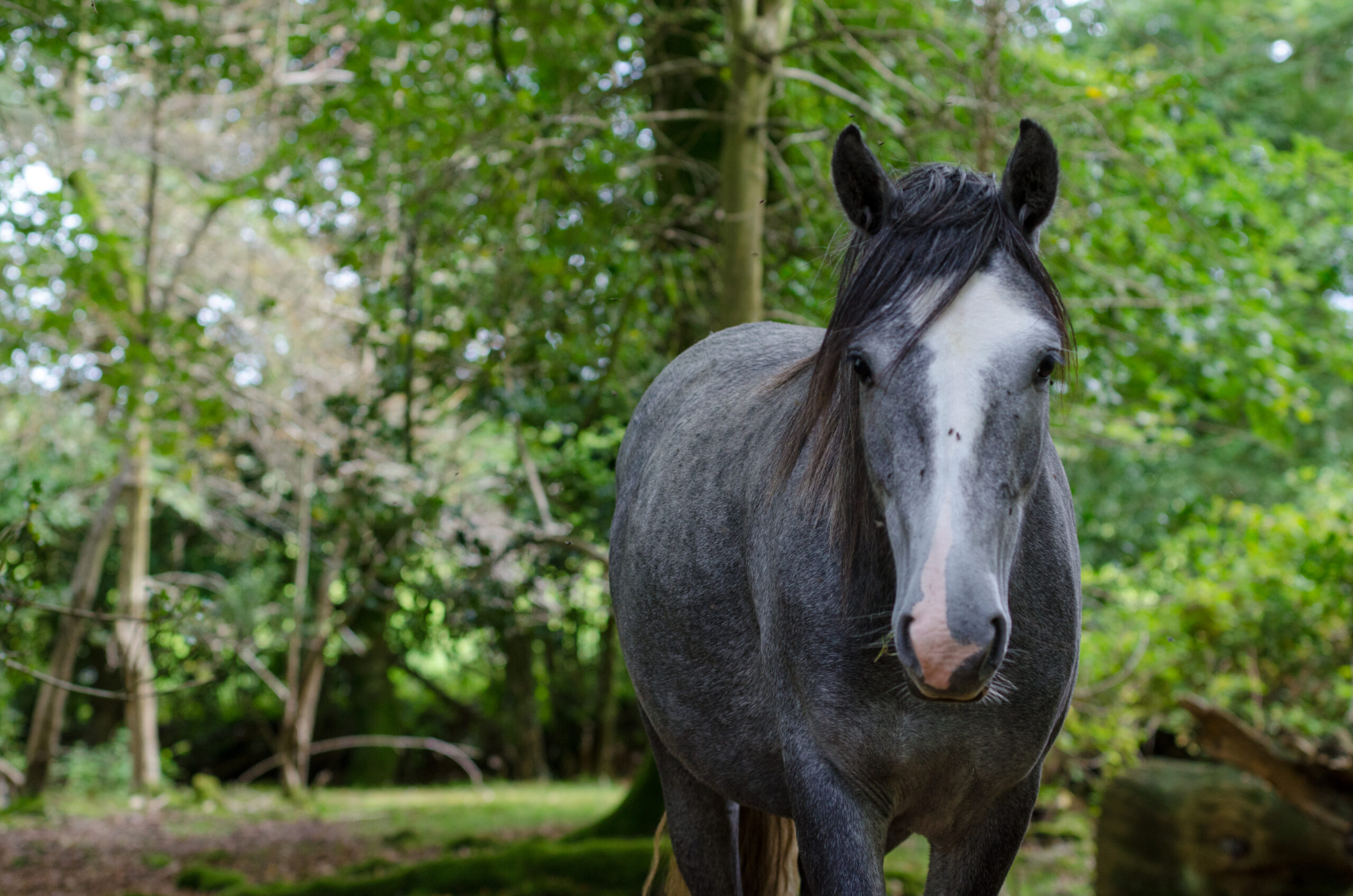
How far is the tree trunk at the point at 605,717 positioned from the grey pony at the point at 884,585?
31.7ft

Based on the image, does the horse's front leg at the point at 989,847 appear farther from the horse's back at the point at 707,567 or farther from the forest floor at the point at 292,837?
the forest floor at the point at 292,837

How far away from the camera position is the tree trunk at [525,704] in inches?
521

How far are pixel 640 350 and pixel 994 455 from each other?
12.9ft

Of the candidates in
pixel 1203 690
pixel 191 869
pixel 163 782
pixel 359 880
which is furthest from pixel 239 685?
pixel 1203 690

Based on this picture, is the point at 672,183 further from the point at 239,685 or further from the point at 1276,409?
the point at 239,685

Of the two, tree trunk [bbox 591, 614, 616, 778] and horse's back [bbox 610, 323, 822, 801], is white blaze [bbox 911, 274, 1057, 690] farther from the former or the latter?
tree trunk [bbox 591, 614, 616, 778]

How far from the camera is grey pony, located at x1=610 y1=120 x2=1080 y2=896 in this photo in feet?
5.03

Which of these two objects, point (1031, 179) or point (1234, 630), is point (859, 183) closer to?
point (1031, 179)

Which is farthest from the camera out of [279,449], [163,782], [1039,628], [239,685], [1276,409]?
[239,685]

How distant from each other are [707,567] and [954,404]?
84 centimetres

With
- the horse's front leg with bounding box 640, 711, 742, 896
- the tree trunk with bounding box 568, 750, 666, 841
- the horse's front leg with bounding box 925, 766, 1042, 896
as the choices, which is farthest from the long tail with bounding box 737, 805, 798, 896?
the tree trunk with bounding box 568, 750, 666, 841

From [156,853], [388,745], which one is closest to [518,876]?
[156,853]

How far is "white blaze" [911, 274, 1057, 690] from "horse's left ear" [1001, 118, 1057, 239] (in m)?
0.19

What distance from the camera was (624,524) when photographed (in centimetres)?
270
